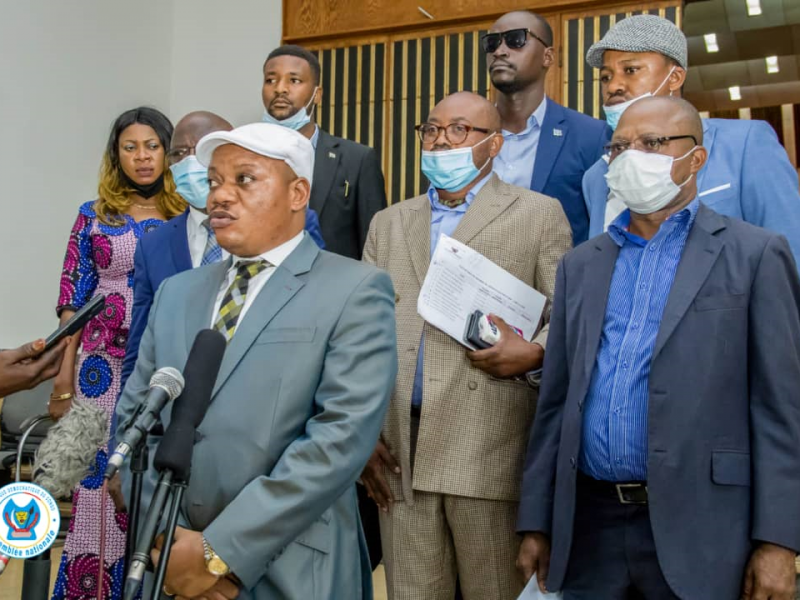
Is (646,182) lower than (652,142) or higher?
lower

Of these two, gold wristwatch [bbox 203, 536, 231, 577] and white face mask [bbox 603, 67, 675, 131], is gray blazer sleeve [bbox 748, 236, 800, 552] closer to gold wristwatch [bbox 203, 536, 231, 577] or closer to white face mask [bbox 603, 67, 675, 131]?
white face mask [bbox 603, 67, 675, 131]

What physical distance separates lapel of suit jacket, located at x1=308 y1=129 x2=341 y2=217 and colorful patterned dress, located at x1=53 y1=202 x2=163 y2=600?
1.97 ft

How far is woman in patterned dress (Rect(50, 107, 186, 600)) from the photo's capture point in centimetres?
326

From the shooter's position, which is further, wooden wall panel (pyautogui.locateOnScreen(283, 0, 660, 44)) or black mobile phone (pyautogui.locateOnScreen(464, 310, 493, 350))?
wooden wall panel (pyautogui.locateOnScreen(283, 0, 660, 44))

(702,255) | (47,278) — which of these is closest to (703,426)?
(702,255)

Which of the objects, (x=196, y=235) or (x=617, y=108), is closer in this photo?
(x=617, y=108)

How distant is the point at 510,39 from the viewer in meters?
Answer: 3.66

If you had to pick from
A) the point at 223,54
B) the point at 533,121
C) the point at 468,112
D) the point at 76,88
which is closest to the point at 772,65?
the point at 223,54

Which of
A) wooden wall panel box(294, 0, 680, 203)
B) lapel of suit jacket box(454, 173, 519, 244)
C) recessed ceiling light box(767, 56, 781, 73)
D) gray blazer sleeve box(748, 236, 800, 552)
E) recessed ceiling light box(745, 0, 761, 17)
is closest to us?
gray blazer sleeve box(748, 236, 800, 552)

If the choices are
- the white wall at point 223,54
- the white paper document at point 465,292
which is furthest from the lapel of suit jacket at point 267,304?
the white wall at point 223,54

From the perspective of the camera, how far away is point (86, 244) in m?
3.49

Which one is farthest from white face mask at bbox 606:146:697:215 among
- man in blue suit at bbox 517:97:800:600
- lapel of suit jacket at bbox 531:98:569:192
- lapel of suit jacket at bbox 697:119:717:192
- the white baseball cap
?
lapel of suit jacket at bbox 531:98:569:192

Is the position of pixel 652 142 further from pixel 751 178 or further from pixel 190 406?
pixel 190 406

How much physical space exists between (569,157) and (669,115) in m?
0.91
